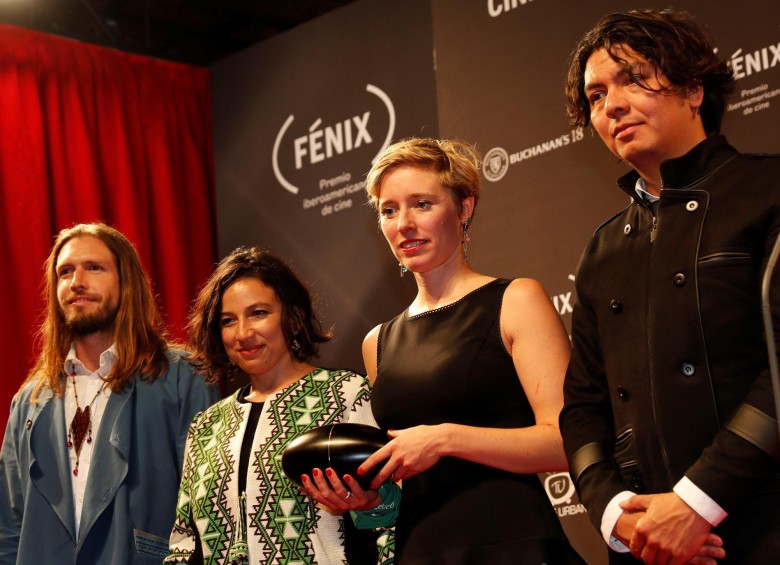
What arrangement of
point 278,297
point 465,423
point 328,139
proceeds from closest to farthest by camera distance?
point 465,423
point 278,297
point 328,139

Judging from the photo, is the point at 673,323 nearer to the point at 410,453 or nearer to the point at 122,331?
the point at 410,453

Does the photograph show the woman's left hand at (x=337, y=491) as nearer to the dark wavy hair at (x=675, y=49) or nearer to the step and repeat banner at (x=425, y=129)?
the dark wavy hair at (x=675, y=49)

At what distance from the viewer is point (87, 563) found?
3.64m

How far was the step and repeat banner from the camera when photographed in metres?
4.00

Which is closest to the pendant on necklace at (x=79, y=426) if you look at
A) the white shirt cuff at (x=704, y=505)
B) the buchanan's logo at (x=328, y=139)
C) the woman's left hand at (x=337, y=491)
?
the woman's left hand at (x=337, y=491)

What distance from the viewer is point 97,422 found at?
383 cm

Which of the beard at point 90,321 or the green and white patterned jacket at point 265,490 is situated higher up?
the beard at point 90,321

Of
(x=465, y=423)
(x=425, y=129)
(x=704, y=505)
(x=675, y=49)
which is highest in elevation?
(x=425, y=129)

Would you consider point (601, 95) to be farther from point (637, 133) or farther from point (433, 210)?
point (433, 210)

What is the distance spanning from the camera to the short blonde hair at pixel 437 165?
288 centimetres

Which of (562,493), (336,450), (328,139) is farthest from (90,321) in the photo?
(562,493)

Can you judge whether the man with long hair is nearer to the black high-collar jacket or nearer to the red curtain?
the red curtain

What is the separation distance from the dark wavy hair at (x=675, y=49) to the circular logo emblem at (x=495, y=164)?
6.20ft

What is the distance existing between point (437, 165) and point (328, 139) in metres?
2.33
